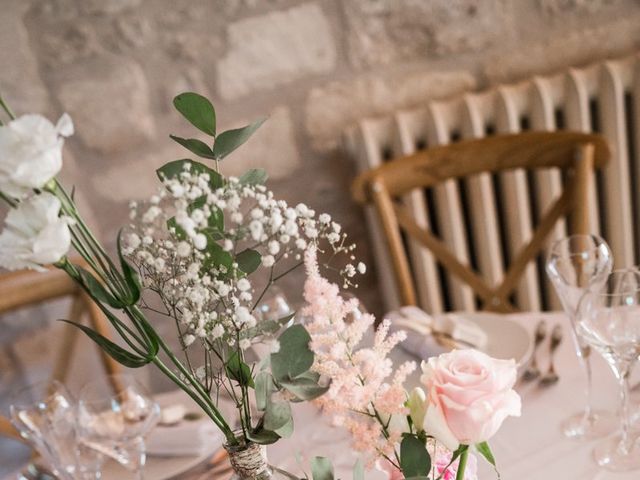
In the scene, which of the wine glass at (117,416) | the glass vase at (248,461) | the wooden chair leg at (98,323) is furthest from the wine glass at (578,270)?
the wooden chair leg at (98,323)

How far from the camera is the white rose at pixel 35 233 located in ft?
1.56

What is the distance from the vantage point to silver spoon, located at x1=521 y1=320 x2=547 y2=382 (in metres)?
1.06

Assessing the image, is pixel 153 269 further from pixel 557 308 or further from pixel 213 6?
pixel 557 308

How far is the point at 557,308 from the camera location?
2.03 metres

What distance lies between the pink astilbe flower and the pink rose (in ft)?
0.11

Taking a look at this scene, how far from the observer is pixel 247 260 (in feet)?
2.03

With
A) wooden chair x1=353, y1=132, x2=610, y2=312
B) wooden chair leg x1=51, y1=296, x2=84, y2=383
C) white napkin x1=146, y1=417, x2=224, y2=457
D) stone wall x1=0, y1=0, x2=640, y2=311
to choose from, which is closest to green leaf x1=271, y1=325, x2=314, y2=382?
white napkin x1=146, y1=417, x2=224, y2=457

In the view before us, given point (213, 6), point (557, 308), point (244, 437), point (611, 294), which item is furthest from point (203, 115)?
point (557, 308)

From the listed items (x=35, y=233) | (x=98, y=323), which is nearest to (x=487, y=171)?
(x=98, y=323)

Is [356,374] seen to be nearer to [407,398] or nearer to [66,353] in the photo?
[407,398]

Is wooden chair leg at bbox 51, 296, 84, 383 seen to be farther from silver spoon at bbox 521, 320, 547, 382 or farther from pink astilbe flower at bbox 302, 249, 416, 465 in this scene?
pink astilbe flower at bbox 302, 249, 416, 465

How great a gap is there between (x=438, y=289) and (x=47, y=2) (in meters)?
1.24

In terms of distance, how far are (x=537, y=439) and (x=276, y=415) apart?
48 centimetres

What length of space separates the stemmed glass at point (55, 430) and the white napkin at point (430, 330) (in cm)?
49
